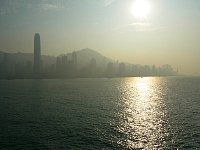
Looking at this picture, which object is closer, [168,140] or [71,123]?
[168,140]

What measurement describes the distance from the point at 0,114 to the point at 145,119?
4761 centimetres

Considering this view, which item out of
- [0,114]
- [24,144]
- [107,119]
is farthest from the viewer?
[0,114]

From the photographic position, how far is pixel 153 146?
185ft

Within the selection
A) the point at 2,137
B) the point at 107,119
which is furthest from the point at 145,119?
the point at 2,137

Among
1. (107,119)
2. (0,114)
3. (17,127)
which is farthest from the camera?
(0,114)

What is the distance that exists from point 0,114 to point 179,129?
5714cm

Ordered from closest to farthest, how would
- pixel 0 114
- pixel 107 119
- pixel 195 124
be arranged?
1. pixel 195 124
2. pixel 107 119
3. pixel 0 114

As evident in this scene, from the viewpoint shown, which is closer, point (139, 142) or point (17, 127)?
point (139, 142)

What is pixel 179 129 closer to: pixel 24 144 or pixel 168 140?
pixel 168 140

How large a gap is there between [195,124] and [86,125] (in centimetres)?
3052

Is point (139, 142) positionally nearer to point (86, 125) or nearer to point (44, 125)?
point (86, 125)

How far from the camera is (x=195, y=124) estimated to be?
256 ft

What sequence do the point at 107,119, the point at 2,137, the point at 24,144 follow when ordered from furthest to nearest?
the point at 107,119 < the point at 2,137 < the point at 24,144

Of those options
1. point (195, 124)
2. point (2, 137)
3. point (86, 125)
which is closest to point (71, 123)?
point (86, 125)
